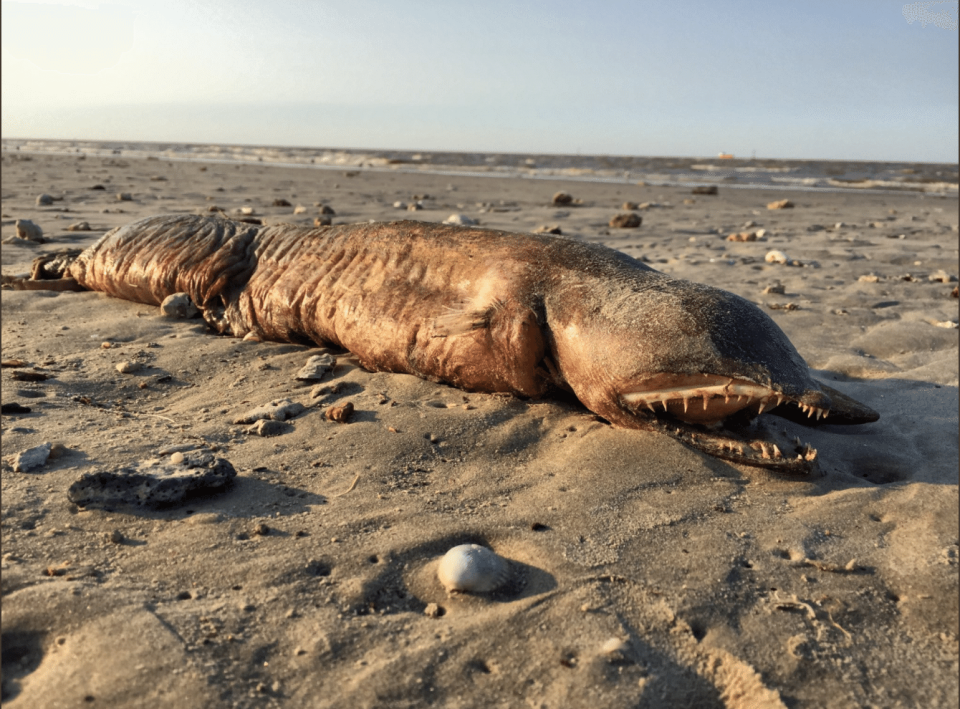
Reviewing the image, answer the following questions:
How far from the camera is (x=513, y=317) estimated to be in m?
3.87

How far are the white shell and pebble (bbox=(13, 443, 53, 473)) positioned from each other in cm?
178

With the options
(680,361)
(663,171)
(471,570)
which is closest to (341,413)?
(471,570)

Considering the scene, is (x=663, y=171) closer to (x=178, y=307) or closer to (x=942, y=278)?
(x=942, y=278)

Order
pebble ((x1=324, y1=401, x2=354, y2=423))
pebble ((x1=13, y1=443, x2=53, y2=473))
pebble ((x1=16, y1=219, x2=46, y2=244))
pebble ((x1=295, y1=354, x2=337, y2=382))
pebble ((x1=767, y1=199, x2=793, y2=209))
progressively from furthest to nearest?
pebble ((x1=767, y1=199, x2=793, y2=209)) < pebble ((x1=16, y1=219, x2=46, y2=244)) < pebble ((x1=295, y1=354, x2=337, y2=382)) < pebble ((x1=324, y1=401, x2=354, y2=423)) < pebble ((x1=13, y1=443, x2=53, y2=473))

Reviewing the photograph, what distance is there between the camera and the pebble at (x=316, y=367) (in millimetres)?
4246

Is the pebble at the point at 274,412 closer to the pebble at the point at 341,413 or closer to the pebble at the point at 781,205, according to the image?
the pebble at the point at 341,413

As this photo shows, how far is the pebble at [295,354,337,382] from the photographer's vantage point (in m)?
4.25

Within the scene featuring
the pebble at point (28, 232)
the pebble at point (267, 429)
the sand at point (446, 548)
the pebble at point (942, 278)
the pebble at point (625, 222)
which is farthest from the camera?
the pebble at point (625, 222)

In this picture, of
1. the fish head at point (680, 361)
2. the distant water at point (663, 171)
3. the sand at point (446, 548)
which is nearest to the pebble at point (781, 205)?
the distant water at point (663, 171)

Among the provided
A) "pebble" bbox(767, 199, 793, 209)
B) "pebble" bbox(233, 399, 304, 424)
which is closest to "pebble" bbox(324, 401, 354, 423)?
"pebble" bbox(233, 399, 304, 424)

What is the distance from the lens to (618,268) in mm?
3938

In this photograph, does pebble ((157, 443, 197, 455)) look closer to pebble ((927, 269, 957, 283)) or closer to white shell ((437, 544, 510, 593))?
white shell ((437, 544, 510, 593))

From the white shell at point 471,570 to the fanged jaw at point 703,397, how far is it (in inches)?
47.8

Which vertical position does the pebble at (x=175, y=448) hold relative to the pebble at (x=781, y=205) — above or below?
below
